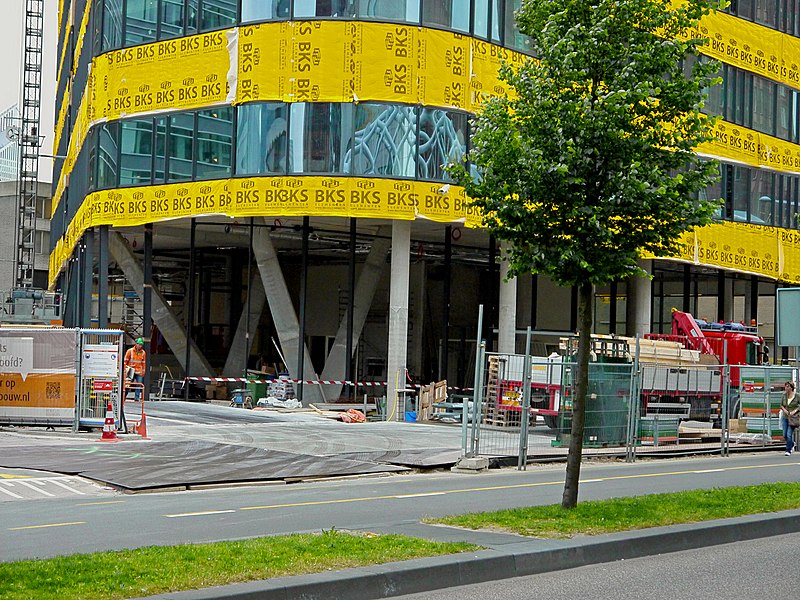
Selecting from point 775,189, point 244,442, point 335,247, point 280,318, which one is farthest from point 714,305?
point 244,442

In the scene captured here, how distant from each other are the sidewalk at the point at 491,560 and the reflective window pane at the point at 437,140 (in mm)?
22086

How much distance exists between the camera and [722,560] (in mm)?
10797

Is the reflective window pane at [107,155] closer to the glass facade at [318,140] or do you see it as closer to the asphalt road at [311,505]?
the glass facade at [318,140]

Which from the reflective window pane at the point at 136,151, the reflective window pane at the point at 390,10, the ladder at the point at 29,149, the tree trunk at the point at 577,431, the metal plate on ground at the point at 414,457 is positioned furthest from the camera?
the ladder at the point at 29,149

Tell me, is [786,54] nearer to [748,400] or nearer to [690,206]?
[748,400]

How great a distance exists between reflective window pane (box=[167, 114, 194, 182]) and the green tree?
Answer: 76.4 feet

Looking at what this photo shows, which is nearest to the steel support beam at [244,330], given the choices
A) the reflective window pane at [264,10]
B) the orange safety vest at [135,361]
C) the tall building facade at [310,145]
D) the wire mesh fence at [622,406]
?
the tall building facade at [310,145]

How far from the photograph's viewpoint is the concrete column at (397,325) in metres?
33.6

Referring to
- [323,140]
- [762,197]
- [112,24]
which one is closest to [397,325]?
[323,140]

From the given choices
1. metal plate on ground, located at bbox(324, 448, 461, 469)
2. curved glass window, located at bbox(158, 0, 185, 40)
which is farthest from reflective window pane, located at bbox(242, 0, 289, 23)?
metal plate on ground, located at bbox(324, 448, 461, 469)

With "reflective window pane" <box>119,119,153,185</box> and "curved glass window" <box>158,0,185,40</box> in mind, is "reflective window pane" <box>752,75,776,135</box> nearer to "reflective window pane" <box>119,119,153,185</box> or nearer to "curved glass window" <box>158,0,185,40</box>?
"curved glass window" <box>158,0,185,40</box>

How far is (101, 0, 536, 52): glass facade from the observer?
33.7m

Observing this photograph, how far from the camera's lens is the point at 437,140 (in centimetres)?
3419

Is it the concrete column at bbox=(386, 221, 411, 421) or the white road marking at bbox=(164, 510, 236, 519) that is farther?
the concrete column at bbox=(386, 221, 411, 421)
